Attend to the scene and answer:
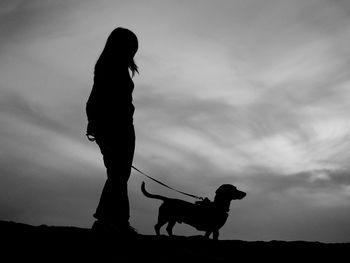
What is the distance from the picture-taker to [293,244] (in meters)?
5.21

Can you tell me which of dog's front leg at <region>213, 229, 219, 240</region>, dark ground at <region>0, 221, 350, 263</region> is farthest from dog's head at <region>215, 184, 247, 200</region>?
dark ground at <region>0, 221, 350, 263</region>

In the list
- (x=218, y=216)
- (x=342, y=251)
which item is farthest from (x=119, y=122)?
(x=218, y=216)

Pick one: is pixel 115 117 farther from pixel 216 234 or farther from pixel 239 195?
pixel 239 195

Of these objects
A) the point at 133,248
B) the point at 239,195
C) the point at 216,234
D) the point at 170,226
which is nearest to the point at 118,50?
the point at 133,248

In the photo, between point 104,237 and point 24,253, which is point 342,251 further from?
point 24,253

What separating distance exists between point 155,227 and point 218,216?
157cm

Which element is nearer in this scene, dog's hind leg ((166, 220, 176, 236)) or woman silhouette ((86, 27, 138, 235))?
woman silhouette ((86, 27, 138, 235))

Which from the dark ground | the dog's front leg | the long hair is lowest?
the dark ground

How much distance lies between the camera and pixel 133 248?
400 cm

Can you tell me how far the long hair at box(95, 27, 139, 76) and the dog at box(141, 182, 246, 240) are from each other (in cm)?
382

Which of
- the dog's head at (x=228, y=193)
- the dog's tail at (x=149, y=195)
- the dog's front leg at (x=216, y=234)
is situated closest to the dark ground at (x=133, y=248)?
the dog's front leg at (x=216, y=234)

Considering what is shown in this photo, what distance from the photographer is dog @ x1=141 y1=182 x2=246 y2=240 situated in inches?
313

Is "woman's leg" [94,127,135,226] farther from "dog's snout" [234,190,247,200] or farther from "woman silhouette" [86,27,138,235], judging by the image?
"dog's snout" [234,190,247,200]

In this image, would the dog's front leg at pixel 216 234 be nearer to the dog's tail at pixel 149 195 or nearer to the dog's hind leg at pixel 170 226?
the dog's hind leg at pixel 170 226
